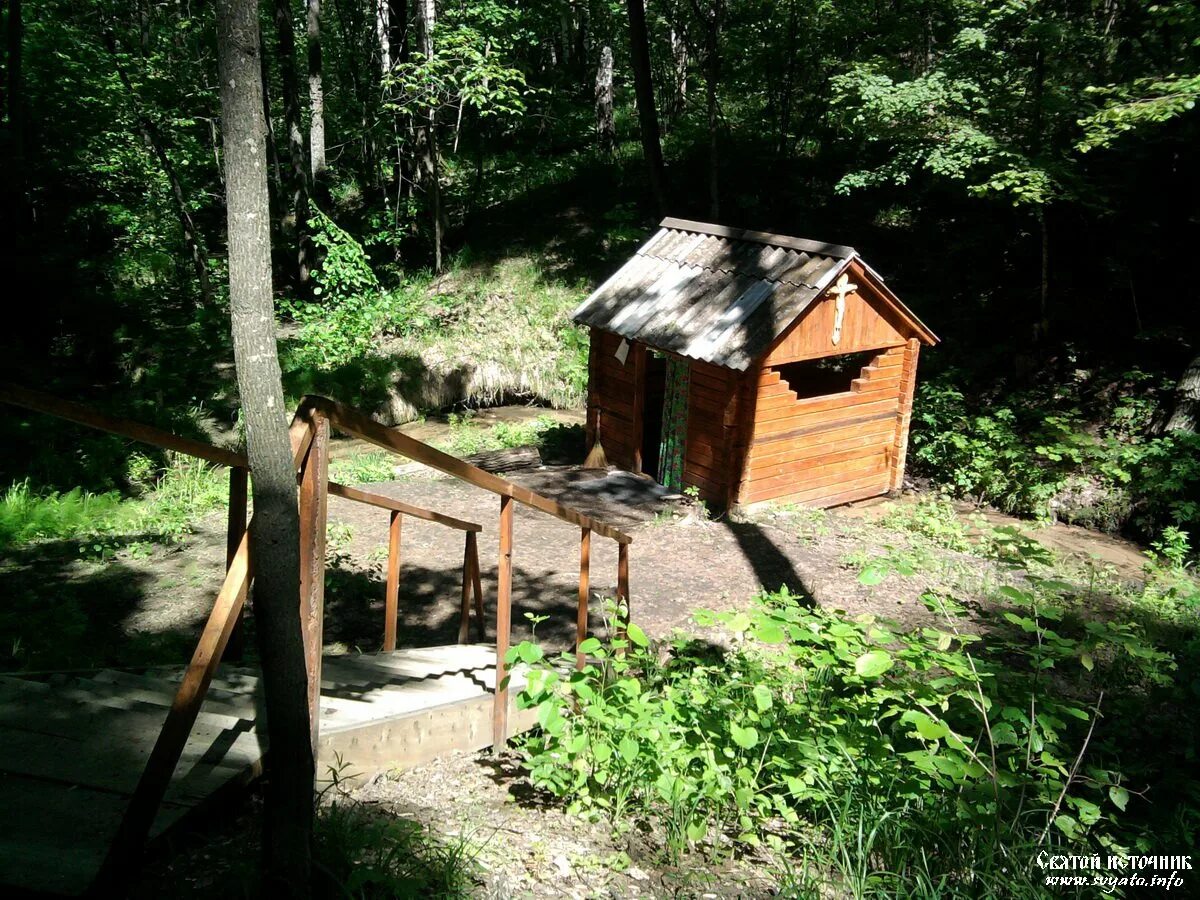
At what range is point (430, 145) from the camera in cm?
1902

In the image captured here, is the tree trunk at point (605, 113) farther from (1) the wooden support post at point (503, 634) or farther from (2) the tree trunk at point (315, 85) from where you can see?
(1) the wooden support post at point (503, 634)

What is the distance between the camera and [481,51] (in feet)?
60.1

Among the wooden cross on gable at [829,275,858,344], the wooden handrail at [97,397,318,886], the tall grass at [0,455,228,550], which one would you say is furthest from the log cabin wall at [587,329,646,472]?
the wooden handrail at [97,397,318,886]

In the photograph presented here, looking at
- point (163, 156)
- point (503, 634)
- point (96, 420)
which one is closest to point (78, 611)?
point (503, 634)

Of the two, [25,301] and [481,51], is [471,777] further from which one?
[481,51]

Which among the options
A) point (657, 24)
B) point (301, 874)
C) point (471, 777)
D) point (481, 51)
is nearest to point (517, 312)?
point (481, 51)

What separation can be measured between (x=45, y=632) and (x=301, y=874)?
4.16 meters

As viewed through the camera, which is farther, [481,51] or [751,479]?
[481,51]

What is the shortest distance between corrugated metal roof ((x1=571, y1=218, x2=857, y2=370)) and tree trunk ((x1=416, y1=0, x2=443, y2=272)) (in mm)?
7117

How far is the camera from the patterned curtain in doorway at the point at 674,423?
37.7ft

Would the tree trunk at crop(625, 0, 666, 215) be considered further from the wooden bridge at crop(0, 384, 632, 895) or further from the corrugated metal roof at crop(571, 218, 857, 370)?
the wooden bridge at crop(0, 384, 632, 895)

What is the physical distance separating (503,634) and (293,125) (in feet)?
54.6

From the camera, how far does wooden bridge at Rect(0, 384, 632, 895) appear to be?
91.0 inches

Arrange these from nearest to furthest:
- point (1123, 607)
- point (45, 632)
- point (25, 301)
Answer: point (45, 632), point (1123, 607), point (25, 301)
